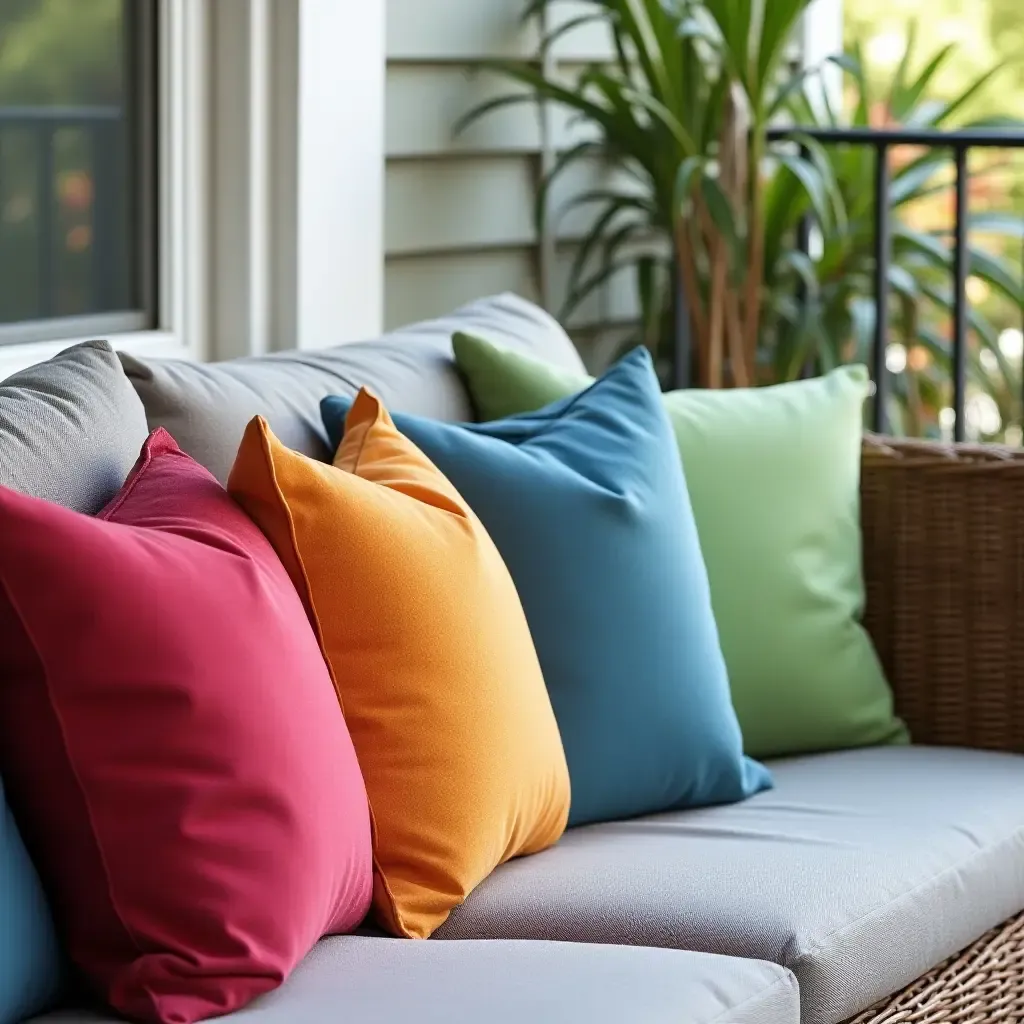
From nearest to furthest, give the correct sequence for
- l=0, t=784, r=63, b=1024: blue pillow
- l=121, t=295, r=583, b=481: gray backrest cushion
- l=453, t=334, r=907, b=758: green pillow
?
l=0, t=784, r=63, b=1024: blue pillow < l=121, t=295, r=583, b=481: gray backrest cushion < l=453, t=334, r=907, b=758: green pillow

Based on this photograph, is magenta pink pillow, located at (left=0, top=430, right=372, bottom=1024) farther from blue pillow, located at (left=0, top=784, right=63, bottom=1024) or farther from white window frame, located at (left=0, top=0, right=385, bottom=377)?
white window frame, located at (left=0, top=0, right=385, bottom=377)

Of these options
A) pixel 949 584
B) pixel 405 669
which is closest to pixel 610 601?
pixel 405 669

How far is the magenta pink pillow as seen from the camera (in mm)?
1277

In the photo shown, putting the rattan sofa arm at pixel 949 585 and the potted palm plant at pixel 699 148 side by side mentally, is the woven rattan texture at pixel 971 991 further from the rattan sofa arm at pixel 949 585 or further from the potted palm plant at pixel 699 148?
the potted palm plant at pixel 699 148

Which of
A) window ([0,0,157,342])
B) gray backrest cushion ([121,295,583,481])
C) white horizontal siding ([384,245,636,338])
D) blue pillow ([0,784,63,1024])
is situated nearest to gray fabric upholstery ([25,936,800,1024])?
blue pillow ([0,784,63,1024])

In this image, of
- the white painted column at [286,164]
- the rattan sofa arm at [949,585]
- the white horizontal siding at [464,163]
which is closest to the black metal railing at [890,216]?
the white horizontal siding at [464,163]

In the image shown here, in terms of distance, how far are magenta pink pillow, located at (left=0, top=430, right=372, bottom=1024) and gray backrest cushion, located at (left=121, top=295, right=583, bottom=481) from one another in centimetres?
44

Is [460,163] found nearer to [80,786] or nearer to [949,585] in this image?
[949,585]

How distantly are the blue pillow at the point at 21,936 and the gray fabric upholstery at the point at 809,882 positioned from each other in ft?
1.29

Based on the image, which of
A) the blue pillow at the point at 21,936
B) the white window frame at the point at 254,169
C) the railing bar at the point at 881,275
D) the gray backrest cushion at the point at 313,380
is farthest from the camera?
the railing bar at the point at 881,275

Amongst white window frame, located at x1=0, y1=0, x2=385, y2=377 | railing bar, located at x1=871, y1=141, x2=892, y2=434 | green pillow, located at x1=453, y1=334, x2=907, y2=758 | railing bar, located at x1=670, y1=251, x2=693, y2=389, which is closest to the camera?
green pillow, located at x1=453, y1=334, x2=907, y2=758

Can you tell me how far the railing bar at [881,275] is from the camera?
2996 millimetres

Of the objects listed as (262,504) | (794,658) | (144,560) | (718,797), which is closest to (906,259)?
(794,658)

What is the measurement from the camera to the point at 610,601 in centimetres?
183
